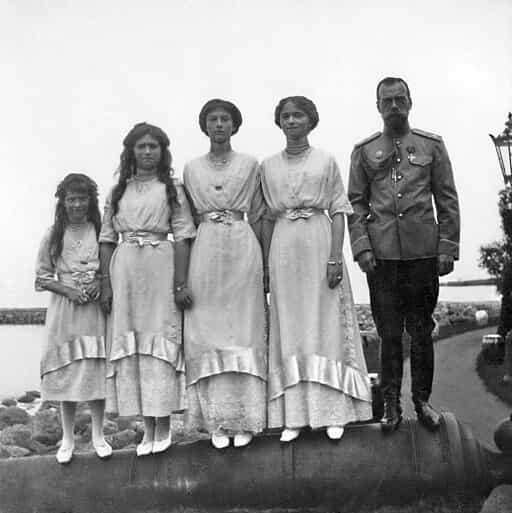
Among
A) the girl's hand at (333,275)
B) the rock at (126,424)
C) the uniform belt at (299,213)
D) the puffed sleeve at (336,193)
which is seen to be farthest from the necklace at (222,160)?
the rock at (126,424)

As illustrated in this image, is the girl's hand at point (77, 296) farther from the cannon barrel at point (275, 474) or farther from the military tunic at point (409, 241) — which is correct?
the military tunic at point (409, 241)

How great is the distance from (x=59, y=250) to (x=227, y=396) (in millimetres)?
1491

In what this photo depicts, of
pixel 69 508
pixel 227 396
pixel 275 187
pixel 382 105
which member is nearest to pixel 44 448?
pixel 69 508

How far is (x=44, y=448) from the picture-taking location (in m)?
8.33

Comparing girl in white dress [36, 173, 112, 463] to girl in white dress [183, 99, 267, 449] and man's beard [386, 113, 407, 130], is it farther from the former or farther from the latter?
man's beard [386, 113, 407, 130]

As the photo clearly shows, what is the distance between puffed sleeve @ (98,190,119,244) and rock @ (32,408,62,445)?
15.7 feet

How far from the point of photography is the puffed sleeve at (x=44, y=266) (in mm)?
5023

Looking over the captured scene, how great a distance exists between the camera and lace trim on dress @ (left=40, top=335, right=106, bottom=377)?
493 cm

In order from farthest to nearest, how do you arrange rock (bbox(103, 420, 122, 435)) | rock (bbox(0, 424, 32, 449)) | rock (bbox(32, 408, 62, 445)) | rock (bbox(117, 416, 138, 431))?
rock (bbox(117, 416, 138, 431)), rock (bbox(103, 420, 122, 435)), rock (bbox(32, 408, 62, 445)), rock (bbox(0, 424, 32, 449))

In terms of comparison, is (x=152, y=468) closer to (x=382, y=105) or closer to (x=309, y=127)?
(x=309, y=127)

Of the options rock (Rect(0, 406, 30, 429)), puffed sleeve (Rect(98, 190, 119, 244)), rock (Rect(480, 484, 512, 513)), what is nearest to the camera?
rock (Rect(480, 484, 512, 513))

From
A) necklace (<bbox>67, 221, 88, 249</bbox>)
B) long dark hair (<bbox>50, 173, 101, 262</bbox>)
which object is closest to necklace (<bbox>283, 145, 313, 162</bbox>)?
long dark hair (<bbox>50, 173, 101, 262</bbox>)

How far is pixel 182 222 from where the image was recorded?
489 cm

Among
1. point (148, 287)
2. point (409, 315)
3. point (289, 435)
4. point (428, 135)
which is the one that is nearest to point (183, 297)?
point (148, 287)
